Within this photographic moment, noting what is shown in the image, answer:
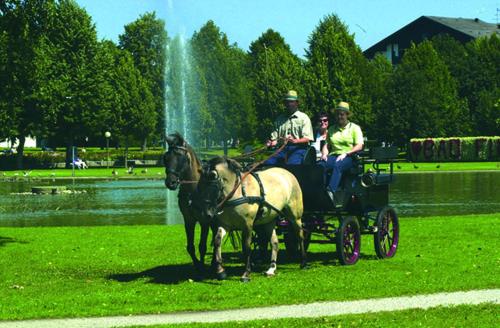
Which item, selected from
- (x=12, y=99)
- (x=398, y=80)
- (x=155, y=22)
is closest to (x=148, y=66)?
(x=155, y=22)

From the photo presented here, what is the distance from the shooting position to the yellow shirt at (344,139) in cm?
1648

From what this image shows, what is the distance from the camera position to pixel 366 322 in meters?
10.4

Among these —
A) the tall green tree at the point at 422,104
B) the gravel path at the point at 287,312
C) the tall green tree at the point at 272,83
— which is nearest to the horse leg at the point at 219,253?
the gravel path at the point at 287,312

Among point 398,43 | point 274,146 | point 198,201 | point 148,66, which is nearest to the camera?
point 198,201

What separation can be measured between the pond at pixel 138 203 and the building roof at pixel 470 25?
9548 centimetres

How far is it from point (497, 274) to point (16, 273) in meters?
8.05

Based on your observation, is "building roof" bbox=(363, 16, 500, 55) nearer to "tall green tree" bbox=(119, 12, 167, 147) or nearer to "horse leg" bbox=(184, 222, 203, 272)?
"tall green tree" bbox=(119, 12, 167, 147)

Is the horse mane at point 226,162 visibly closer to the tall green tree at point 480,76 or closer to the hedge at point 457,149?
the hedge at point 457,149

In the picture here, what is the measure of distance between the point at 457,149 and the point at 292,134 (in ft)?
253

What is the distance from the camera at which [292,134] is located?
1569 cm

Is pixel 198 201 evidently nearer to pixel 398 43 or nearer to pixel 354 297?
pixel 354 297

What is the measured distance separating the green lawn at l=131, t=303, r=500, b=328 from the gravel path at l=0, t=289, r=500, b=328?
0.35 meters

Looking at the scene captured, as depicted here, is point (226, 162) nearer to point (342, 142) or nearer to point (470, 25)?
point (342, 142)

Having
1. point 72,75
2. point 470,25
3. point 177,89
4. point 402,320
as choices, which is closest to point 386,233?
point 402,320
